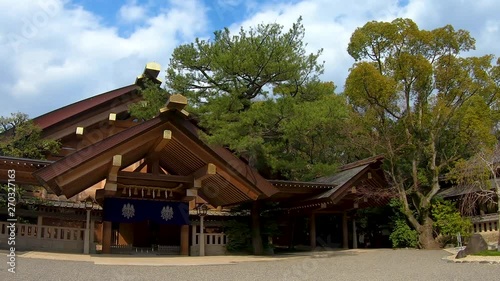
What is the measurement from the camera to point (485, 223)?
1817cm

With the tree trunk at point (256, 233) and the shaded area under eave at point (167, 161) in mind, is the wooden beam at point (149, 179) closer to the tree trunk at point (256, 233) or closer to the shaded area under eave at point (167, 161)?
the shaded area under eave at point (167, 161)

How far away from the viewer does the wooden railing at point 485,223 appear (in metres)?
17.8

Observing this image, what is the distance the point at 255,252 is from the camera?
50.1ft

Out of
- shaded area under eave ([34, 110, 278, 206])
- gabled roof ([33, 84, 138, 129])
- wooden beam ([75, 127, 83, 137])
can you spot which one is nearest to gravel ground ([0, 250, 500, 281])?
shaded area under eave ([34, 110, 278, 206])

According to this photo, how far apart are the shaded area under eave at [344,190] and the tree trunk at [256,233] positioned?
0.97 meters

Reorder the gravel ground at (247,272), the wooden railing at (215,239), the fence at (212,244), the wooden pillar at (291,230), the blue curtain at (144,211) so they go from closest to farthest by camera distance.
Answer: the gravel ground at (247,272)
the blue curtain at (144,211)
the fence at (212,244)
the wooden railing at (215,239)
the wooden pillar at (291,230)

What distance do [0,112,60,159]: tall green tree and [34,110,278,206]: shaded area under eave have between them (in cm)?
246

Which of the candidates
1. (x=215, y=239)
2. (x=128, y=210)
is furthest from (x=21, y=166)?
(x=215, y=239)

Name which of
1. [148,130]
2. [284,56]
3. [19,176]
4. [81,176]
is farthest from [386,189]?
[19,176]

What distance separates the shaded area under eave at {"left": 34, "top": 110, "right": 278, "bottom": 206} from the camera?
12023 millimetres

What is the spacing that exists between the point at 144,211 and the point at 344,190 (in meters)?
7.02

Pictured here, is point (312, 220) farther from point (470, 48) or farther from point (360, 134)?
point (470, 48)

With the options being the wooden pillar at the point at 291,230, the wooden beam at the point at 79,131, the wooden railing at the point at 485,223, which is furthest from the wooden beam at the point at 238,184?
the wooden railing at the point at 485,223

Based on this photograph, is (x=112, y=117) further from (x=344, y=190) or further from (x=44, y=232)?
(x=344, y=190)
